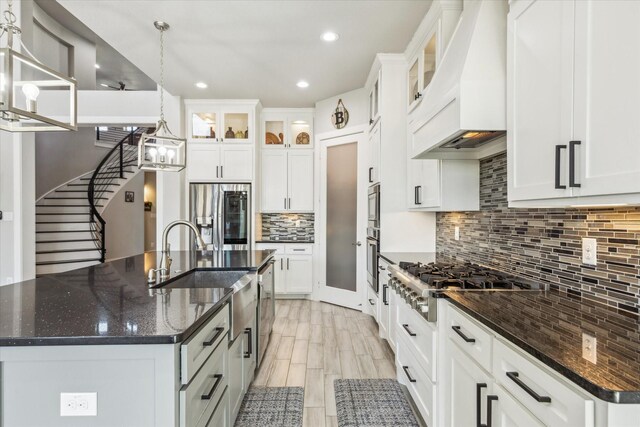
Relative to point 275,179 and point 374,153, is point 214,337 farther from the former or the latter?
point 275,179

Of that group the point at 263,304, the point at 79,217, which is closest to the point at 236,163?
the point at 263,304

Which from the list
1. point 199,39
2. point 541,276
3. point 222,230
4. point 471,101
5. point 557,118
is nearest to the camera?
point 557,118

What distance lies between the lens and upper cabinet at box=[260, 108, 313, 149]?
17.2ft

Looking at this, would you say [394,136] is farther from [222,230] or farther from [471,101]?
[222,230]

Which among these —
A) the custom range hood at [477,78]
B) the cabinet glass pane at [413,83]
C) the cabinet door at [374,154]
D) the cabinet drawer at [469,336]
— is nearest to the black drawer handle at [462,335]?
the cabinet drawer at [469,336]

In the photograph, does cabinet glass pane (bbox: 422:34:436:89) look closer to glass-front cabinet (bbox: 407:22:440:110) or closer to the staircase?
glass-front cabinet (bbox: 407:22:440:110)

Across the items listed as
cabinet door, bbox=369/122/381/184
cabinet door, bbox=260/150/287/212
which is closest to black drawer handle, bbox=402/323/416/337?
cabinet door, bbox=369/122/381/184

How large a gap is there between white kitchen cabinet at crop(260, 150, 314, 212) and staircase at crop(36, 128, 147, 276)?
134 inches

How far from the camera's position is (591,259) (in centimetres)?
147

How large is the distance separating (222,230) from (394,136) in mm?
2785

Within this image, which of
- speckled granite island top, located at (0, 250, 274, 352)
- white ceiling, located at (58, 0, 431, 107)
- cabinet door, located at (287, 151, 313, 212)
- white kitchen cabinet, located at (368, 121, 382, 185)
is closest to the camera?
speckled granite island top, located at (0, 250, 274, 352)

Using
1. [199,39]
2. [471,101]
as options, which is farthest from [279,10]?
[471,101]

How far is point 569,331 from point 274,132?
4.85 metres

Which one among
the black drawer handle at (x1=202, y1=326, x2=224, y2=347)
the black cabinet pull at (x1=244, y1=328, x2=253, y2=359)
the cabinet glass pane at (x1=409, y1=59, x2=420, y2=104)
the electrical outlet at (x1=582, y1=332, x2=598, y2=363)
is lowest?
the black cabinet pull at (x1=244, y1=328, x2=253, y2=359)
